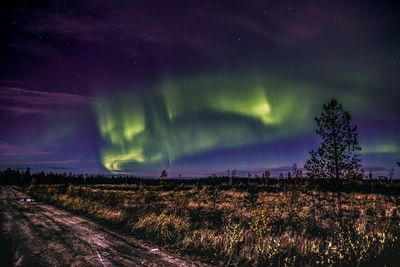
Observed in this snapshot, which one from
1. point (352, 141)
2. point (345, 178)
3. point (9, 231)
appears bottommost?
point (9, 231)

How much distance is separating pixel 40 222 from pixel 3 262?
8.91m

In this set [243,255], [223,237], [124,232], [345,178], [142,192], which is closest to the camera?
[243,255]

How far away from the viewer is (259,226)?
12.2m

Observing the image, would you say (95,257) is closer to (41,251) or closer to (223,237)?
(41,251)

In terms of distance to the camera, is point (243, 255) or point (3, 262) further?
point (243, 255)

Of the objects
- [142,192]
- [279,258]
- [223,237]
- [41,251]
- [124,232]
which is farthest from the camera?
[142,192]

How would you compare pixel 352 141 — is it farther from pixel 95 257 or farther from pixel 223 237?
pixel 95 257

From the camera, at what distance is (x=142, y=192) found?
37500mm

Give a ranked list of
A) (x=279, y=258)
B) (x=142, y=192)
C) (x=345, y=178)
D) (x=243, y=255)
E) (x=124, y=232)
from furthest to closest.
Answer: (x=142, y=192) < (x=345, y=178) < (x=124, y=232) < (x=243, y=255) < (x=279, y=258)

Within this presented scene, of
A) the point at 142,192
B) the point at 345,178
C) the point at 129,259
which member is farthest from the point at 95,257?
the point at 142,192

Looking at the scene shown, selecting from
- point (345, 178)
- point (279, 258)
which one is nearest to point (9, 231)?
point (279, 258)

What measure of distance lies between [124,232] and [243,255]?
686 centimetres

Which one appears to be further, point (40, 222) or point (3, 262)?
point (40, 222)

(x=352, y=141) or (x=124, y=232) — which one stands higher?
(x=352, y=141)
